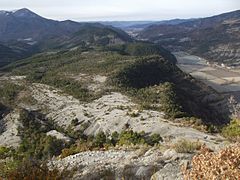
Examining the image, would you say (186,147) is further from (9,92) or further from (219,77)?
(219,77)

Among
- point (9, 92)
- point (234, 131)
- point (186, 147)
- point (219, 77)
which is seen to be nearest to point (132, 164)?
point (186, 147)

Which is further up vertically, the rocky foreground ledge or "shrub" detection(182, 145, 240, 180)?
"shrub" detection(182, 145, 240, 180)

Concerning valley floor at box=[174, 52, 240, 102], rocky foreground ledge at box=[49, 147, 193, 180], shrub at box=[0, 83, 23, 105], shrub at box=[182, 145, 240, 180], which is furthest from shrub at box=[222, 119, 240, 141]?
valley floor at box=[174, 52, 240, 102]

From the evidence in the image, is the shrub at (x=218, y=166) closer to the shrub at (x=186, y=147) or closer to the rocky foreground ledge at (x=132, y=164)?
the rocky foreground ledge at (x=132, y=164)

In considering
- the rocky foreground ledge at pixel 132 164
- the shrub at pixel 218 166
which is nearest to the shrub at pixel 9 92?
the rocky foreground ledge at pixel 132 164

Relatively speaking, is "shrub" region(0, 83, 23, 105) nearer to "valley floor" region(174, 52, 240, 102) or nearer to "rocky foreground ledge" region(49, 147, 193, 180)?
"valley floor" region(174, 52, 240, 102)

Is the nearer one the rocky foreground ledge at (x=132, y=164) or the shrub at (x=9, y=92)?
the rocky foreground ledge at (x=132, y=164)

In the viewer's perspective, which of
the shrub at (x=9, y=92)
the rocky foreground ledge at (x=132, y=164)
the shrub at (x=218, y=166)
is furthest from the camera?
the shrub at (x=9, y=92)

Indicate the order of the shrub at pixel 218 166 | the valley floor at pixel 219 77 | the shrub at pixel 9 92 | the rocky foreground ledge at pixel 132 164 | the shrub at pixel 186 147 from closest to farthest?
the shrub at pixel 218 166 → the rocky foreground ledge at pixel 132 164 → the shrub at pixel 186 147 → the shrub at pixel 9 92 → the valley floor at pixel 219 77

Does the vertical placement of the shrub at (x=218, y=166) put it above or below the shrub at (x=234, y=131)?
above
